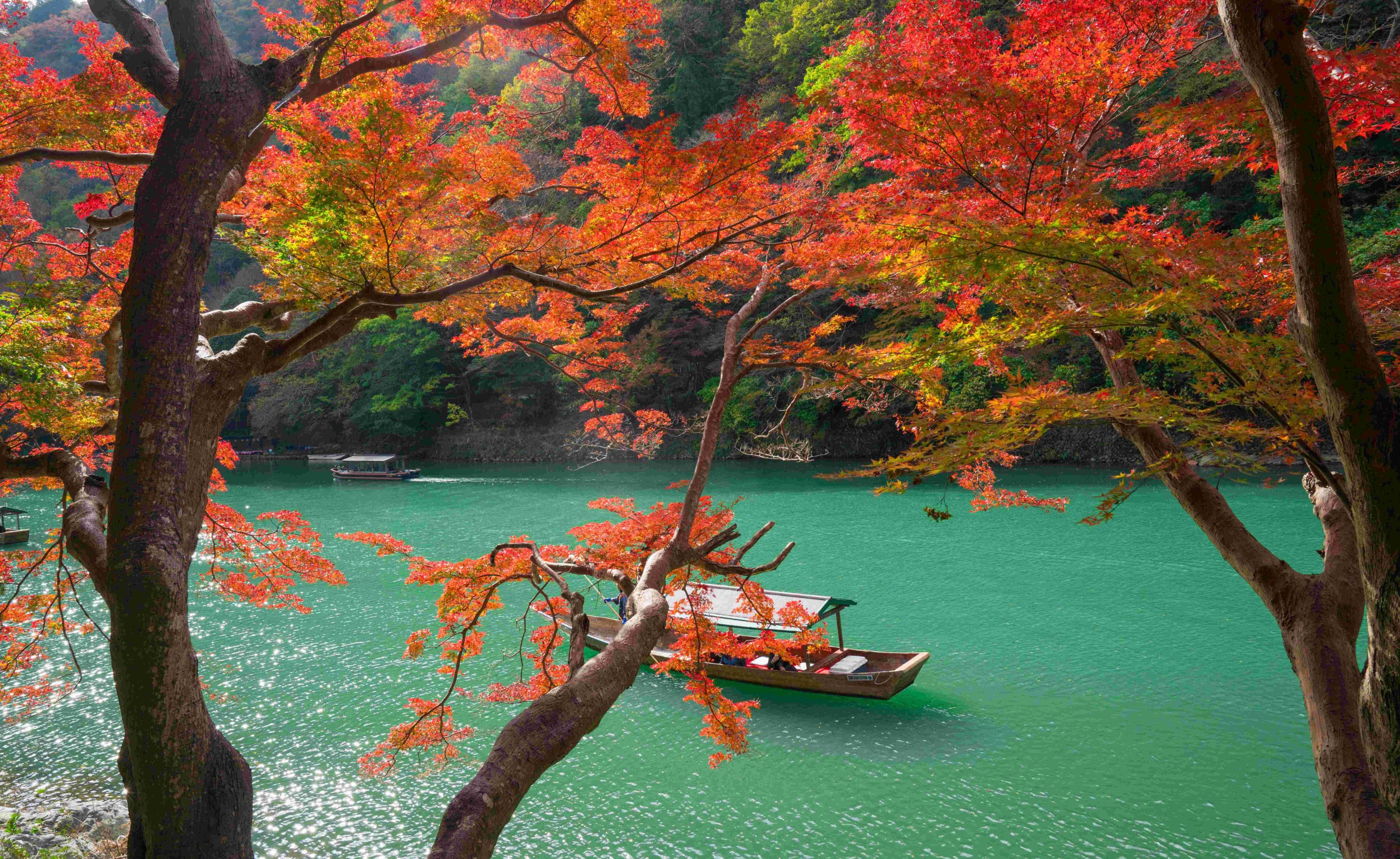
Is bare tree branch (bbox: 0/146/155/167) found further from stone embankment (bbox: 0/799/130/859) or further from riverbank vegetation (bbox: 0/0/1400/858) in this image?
stone embankment (bbox: 0/799/130/859)

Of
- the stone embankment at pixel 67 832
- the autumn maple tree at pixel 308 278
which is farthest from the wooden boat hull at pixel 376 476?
the stone embankment at pixel 67 832

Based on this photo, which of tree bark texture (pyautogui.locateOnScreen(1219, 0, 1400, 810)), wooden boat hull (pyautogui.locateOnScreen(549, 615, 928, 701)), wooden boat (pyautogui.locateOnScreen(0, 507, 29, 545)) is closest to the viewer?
tree bark texture (pyautogui.locateOnScreen(1219, 0, 1400, 810))

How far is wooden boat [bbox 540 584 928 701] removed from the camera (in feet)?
24.3

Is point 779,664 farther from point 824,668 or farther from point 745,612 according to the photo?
point 745,612

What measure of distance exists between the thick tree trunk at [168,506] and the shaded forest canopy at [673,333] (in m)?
6.77

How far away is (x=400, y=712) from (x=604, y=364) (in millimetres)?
4258

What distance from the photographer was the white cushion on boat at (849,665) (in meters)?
7.62

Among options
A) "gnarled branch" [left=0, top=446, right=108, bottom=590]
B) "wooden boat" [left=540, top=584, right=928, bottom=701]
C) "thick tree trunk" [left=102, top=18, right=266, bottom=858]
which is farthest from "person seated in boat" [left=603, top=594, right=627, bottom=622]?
"thick tree trunk" [left=102, top=18, right=266, bottom=858]

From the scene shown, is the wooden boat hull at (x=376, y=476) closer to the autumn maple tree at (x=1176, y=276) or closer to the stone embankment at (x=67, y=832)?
the stone embankment at (x=67, y=832)

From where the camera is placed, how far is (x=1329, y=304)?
2.18 meters

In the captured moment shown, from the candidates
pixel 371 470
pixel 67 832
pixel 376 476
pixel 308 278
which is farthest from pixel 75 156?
pixel 371 470

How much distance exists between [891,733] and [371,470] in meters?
23.3

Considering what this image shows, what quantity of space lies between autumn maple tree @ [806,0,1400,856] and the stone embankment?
18.7 ft

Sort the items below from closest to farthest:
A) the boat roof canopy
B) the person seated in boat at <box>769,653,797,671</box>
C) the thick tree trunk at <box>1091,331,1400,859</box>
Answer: the thick tree trunk at <box>1091,331,1400,859</box>
the boat roof canopy
the person seated in boat at <box>769,653,797,671</box>
